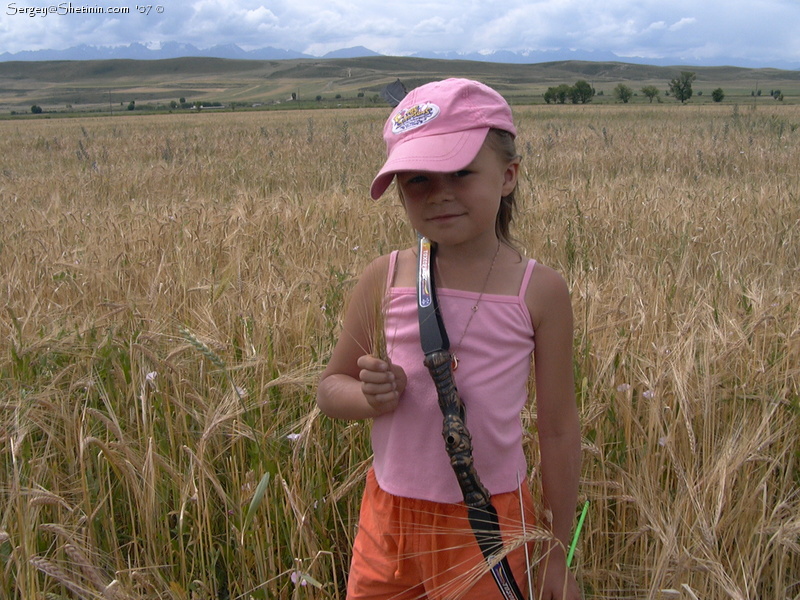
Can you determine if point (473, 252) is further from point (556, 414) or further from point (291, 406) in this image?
point (291, 406)

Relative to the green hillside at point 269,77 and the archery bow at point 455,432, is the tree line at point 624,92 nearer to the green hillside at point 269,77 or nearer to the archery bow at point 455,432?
the green hillside at point 269,77

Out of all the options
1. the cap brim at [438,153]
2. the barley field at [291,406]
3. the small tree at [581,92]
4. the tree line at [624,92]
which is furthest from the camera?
the small tree at [581,92]

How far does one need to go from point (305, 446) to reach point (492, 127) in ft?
2.84

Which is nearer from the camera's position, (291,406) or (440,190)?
(440,190)

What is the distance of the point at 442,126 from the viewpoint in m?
1.22

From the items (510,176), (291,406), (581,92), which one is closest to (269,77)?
(581,92)

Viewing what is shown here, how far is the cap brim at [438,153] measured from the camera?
1.17 meters

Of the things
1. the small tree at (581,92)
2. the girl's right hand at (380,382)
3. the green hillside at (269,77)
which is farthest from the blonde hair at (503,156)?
the green hillside at (269,77)

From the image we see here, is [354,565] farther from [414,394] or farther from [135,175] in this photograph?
[135,175]

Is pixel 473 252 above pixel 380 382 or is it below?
above

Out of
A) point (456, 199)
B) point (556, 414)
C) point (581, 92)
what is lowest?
point (556, 414)

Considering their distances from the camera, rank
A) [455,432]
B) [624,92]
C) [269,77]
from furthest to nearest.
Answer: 1. [269,77]
2. [624,92]
3. [455,432]

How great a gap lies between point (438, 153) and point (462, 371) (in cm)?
39

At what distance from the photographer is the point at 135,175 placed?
7.92 meters
